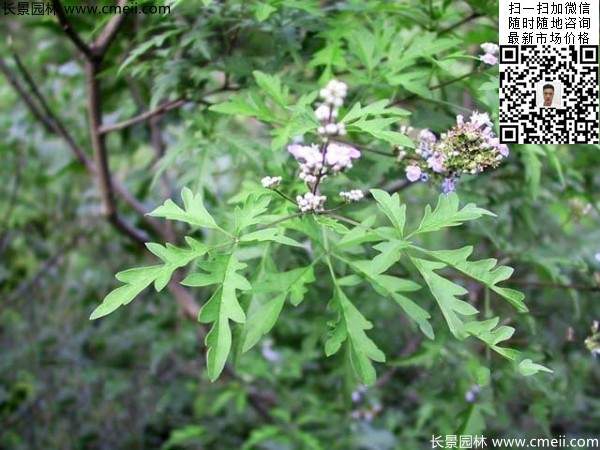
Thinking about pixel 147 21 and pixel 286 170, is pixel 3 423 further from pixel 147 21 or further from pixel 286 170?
pixel 286 170

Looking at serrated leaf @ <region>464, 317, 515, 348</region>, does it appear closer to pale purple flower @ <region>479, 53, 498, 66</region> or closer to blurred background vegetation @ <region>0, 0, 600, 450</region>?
blurred background vegetation @ <region>0, 0, 600, 450</region>

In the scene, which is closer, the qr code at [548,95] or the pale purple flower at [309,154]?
the pale purple flower at [309,154]

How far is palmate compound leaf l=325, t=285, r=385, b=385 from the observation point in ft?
3.59

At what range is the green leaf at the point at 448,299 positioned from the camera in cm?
109

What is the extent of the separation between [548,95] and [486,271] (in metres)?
0.71

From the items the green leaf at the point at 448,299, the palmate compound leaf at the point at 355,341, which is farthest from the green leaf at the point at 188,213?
the green leaf at the point at 448,299

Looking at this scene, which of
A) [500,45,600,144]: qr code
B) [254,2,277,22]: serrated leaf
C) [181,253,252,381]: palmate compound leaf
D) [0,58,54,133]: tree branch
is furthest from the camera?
[0,58,54,133]: tree branch

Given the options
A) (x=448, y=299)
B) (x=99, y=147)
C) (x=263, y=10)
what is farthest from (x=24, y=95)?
(x=448, y=299)

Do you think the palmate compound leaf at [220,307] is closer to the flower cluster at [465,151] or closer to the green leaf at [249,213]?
the green leaf at [249,213]

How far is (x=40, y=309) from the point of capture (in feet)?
9.69

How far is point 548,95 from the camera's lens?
1649 millimetres

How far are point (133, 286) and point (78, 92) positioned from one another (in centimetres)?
186

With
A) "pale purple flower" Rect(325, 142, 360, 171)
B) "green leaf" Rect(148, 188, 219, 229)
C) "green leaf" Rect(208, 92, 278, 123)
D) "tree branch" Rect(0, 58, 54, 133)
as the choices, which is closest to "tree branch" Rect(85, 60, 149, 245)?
"tree branch" Rect(0, 58, 54, 133)

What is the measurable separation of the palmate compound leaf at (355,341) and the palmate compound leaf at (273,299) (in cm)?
7
